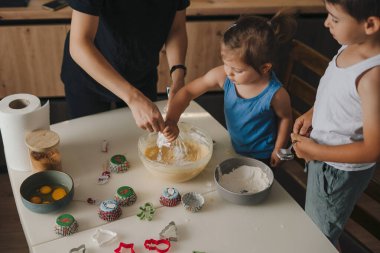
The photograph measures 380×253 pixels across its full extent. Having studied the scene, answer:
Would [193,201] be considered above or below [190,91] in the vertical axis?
below

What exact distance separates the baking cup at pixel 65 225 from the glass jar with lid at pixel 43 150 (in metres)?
0.20

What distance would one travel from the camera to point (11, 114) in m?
1.22

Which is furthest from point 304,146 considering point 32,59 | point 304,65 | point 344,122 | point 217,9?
point 32,59

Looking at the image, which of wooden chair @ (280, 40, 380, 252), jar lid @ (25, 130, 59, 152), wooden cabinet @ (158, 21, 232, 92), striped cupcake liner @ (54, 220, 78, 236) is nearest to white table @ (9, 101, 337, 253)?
striped cupcake liner @ (54, 220, 78, 236)

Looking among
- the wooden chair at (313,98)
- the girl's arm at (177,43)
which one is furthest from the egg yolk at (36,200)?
the wooden chair at (313,98)

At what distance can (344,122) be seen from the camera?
124 centimetres

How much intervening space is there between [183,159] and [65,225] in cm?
43

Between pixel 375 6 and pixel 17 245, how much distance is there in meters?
1.81

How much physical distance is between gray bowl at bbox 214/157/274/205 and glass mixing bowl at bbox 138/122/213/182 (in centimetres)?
6

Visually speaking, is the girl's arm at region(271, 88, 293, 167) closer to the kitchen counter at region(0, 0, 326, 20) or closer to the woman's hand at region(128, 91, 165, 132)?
the woman's hand at region(128, 91, 165, 132)

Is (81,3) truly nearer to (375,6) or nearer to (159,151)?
(159,151)

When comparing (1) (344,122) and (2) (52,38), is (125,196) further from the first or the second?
(2) (52,38)

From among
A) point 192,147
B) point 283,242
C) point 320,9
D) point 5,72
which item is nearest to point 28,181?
point 192,147

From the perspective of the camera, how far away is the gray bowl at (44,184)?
3.78 feet
